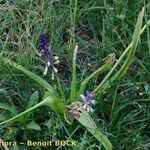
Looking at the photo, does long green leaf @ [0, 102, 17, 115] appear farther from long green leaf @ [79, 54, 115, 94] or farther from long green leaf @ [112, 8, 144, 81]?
long green leaf @ [112, 8, 144, 81]

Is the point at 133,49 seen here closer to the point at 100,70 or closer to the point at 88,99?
the point at 100,70

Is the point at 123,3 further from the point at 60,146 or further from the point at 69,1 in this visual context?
the point at 60,146

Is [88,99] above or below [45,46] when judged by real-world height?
below

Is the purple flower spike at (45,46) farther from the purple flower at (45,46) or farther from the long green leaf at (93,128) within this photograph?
the long green leaf at (93,128)

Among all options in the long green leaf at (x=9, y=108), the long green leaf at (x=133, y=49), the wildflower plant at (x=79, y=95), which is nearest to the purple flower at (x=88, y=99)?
the wildflower plant at (x=79, y=95)

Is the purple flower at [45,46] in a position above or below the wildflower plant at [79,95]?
above

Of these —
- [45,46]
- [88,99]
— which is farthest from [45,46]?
[88,99]

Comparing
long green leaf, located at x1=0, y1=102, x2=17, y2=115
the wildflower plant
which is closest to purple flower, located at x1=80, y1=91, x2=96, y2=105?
the wildflower plant

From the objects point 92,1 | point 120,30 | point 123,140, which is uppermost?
point 92,1

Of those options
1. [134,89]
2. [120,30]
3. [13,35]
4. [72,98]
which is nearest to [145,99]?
[134,89]
